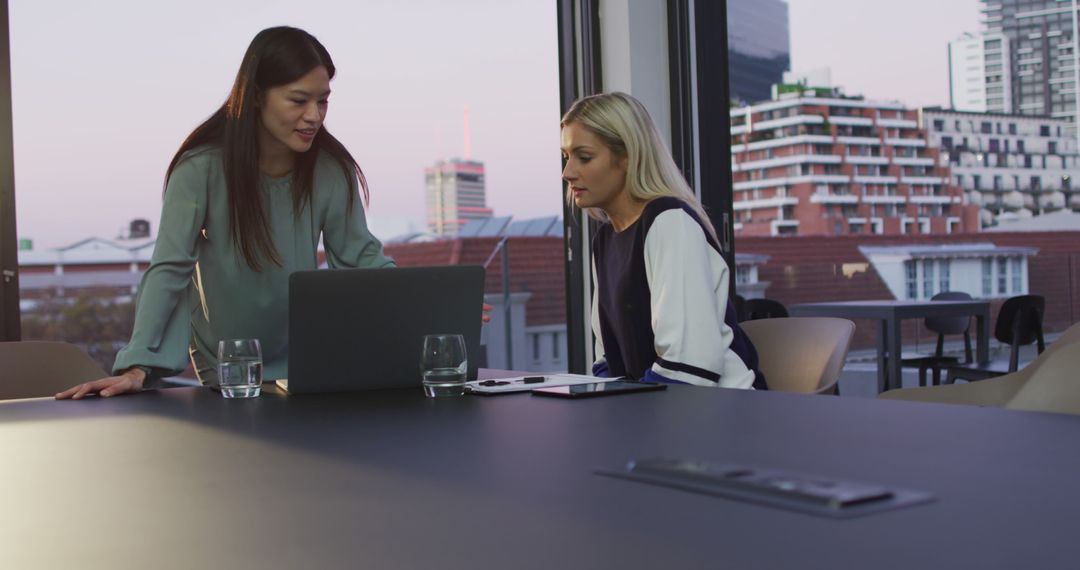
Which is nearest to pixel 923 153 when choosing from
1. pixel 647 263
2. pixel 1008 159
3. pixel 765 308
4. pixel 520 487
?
pixel 1008 159

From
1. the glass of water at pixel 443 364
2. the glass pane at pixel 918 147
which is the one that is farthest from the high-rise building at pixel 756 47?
the glass of water at pixel 443 364

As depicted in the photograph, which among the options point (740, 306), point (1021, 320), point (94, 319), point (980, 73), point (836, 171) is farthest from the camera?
point (94, 319)

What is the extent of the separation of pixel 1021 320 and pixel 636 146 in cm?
315

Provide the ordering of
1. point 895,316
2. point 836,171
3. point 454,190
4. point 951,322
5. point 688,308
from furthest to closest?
point 454,190 → point 836,171 → point 951,322 → point 895,316 → point 688,308

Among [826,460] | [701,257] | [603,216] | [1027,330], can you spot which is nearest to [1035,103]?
[1027,330]

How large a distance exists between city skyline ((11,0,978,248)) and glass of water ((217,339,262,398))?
62.4 inches

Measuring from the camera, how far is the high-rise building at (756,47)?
4539 millimetres

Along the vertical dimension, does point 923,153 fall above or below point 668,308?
above

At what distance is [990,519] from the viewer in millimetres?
709

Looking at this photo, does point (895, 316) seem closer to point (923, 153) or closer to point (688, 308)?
point (923, 153)

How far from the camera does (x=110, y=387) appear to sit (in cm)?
179

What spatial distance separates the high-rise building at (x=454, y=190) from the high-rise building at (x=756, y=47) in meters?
3.43

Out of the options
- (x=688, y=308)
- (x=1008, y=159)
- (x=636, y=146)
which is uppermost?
(x=1008, y=159)

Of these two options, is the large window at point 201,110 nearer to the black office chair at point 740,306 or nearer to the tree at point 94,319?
the tree at point 94,319
